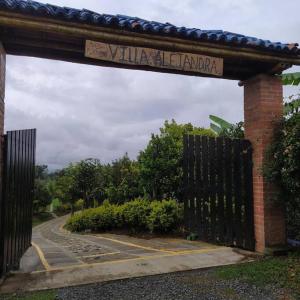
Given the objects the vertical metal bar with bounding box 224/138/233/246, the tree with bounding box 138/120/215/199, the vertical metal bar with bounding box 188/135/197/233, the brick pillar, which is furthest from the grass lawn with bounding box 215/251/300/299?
the tree with bounding box 138/120/215/199

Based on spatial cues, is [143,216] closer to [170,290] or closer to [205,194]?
[205,194]

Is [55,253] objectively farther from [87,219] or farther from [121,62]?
[87,219]

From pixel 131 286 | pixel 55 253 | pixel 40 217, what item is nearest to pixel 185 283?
pixel 131 286

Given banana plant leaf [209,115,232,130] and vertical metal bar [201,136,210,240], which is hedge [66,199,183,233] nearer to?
banana plant leaf [209,115,232,130]

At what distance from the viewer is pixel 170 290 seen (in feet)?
16.4

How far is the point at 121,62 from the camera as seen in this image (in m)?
6.08

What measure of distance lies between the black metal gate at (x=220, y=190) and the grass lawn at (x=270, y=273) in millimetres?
1070

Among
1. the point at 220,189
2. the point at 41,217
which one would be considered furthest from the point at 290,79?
the point at 41,217

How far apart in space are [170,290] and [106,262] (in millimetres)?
1741

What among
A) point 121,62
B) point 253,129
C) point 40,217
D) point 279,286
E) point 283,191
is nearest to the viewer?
point 279,286

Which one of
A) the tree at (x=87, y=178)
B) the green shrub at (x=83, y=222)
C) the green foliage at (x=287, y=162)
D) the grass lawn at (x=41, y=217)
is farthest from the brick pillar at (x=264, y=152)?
the grass lawn at (x=41, y=217)

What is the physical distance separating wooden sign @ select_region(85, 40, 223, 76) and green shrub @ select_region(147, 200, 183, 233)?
193 inches

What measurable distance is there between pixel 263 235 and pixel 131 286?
9.87 ft

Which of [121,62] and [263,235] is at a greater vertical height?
[121,62]
